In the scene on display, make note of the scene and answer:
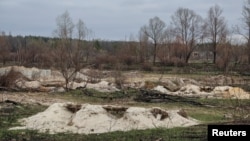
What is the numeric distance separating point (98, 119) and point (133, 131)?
1.95 m

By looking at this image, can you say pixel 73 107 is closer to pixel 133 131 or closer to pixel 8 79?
pixel 133 131

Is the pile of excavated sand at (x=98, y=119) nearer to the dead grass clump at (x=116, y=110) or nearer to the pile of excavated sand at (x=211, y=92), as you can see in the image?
the dead grass clump at (x=116, y=110)

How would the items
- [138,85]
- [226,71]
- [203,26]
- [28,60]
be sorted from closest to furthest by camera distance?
[138,85] < [226,71] < [28,60] < [203,26]

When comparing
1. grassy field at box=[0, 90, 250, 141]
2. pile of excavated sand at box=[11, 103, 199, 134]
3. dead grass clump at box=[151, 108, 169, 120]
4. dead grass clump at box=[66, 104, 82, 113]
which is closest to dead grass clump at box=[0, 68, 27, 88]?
grassy field at box=[0, 90, 250, 141]

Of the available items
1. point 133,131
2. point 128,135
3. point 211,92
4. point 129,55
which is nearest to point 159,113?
point 133,131

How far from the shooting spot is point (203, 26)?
89.2 meters

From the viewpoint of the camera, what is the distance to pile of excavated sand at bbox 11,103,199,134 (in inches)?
639

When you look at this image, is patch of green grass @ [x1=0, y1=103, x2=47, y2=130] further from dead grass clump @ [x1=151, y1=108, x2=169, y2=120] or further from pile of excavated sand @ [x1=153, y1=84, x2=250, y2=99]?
pile of excavated sand @ [x1=153, y1=84, x2=250, y2=99]

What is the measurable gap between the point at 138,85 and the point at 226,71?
25162 millimetres

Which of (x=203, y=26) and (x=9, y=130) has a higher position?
(x=203, y=26)

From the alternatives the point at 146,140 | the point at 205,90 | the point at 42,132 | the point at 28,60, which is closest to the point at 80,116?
the point at 42,132

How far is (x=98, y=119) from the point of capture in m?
16.7

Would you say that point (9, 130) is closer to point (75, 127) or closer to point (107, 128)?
point (75, 127)

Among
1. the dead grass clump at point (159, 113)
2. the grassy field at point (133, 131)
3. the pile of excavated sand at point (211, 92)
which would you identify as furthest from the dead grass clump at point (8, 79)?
the dead grass clump at point (159, 113)
